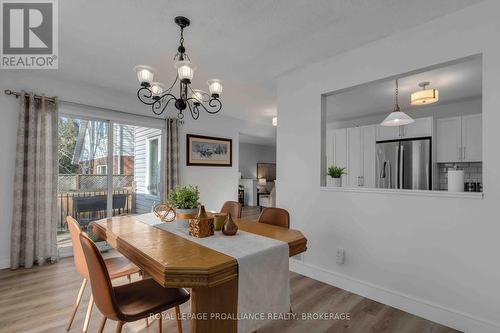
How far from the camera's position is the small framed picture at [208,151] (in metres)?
4.74

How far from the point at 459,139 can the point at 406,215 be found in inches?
111

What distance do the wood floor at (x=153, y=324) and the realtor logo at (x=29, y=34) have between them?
8.06 feet

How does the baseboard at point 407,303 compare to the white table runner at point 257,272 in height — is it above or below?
below

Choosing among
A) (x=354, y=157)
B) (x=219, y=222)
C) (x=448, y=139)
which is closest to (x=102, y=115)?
(x=219, y=222)

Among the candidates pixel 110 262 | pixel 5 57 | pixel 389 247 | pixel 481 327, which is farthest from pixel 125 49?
pixel 481 327

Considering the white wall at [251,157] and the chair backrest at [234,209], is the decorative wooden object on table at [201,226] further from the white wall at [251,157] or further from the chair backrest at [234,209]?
the white wall at [251,157]

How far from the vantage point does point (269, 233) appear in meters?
1.80

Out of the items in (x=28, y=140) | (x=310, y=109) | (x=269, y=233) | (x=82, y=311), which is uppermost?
(x=310, y=109)

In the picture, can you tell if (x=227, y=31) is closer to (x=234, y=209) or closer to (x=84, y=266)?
(x=234, y=209)

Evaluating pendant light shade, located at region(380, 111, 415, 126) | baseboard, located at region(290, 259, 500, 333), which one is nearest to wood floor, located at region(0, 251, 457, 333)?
baseboard, located at region(290, 259, 500, 333)

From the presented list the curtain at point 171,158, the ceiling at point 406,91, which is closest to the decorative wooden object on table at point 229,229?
the ceiling at point 406,91

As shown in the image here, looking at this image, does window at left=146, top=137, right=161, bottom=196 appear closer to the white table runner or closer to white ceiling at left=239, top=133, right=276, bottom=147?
white ceiling at left=239, top=133, right=276, bottom=147

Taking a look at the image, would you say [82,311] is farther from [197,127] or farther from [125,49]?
[197,127]

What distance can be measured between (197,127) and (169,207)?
9.49ft
